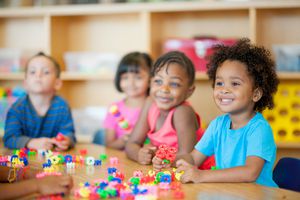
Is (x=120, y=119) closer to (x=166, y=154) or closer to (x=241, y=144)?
(x=166, y=154)

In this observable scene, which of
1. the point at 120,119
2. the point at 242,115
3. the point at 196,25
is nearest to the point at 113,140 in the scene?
the point at 120,119

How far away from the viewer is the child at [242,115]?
182 cm

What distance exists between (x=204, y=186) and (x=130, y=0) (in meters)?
2.43

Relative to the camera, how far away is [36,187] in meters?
1.48

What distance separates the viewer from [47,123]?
2846 millimetres

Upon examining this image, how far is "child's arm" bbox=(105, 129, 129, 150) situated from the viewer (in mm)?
2918

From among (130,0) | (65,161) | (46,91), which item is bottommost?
(65,161)

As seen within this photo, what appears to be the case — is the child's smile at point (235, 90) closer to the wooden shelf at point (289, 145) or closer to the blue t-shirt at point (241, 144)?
the blue t-shirt at point (241, 144)

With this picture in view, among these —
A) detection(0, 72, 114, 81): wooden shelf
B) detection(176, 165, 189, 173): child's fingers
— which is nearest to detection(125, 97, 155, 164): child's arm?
detection(176, 165, 189, 173): child's fingers

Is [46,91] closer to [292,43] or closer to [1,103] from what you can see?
[1,103]

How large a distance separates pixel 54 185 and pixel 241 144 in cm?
77

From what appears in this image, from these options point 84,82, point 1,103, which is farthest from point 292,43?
point 1,103

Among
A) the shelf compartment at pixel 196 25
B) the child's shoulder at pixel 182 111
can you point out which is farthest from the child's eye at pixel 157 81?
the shelf compartment at pixel 196 25

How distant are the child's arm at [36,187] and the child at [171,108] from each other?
0.80m
